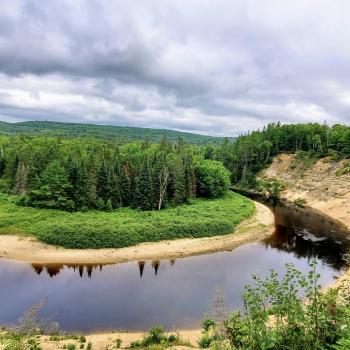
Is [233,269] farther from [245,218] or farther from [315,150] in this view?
[315,150]

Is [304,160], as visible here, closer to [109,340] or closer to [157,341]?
[157,341]

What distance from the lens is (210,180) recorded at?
75188 millimetres

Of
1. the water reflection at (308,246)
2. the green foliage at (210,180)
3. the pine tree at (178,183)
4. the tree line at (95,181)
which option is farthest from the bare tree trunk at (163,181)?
the water reflection at (308,246)

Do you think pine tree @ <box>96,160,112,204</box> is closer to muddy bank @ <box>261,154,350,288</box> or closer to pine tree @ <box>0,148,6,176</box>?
pine tree @ <box>0,148,6,176</box>

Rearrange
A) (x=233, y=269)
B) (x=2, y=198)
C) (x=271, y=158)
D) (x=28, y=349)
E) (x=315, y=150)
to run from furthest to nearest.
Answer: (x=271, y=158) < (x=315, y=150) < (x=2, y=198) < (x=233, y=269) < (x=28, y=349)

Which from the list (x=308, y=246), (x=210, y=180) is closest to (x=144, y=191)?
(x=210, y=180)

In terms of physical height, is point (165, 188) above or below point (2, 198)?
above

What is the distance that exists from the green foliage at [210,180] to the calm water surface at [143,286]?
2519 centimetres

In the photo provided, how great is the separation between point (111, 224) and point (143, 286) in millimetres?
13709

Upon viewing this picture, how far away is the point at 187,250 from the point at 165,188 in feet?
58.0

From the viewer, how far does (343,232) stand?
2387 inches

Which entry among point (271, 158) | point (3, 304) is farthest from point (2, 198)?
point (271, 158)

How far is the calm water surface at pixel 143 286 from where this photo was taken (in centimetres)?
3047

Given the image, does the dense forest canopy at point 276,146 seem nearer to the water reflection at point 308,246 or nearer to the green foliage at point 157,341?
the water reflection at point 308,246
